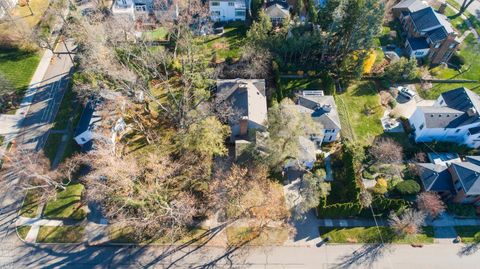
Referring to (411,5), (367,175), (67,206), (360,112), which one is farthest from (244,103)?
(411,5)

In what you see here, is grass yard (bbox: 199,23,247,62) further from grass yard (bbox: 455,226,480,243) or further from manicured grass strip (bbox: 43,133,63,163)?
grass yard (bbox: 455,226,480,243)

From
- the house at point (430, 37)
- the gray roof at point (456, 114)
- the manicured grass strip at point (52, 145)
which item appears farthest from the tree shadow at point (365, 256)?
the manicured grass strip at point (52, 145)

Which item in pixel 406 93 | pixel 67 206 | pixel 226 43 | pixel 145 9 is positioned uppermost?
pixel 145 9

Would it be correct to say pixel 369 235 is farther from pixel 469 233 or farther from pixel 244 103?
pixel 244 103

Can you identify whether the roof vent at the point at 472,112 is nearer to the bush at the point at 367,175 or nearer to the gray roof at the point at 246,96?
the bush at the point at 367,175

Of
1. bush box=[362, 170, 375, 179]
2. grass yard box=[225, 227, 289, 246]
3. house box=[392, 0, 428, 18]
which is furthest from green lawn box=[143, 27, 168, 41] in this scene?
house box=[392, 0, 428, 18]

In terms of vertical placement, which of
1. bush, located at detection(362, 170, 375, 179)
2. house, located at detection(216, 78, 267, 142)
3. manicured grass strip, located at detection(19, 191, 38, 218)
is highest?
house, located at detection(216, 78, 267, 142)
